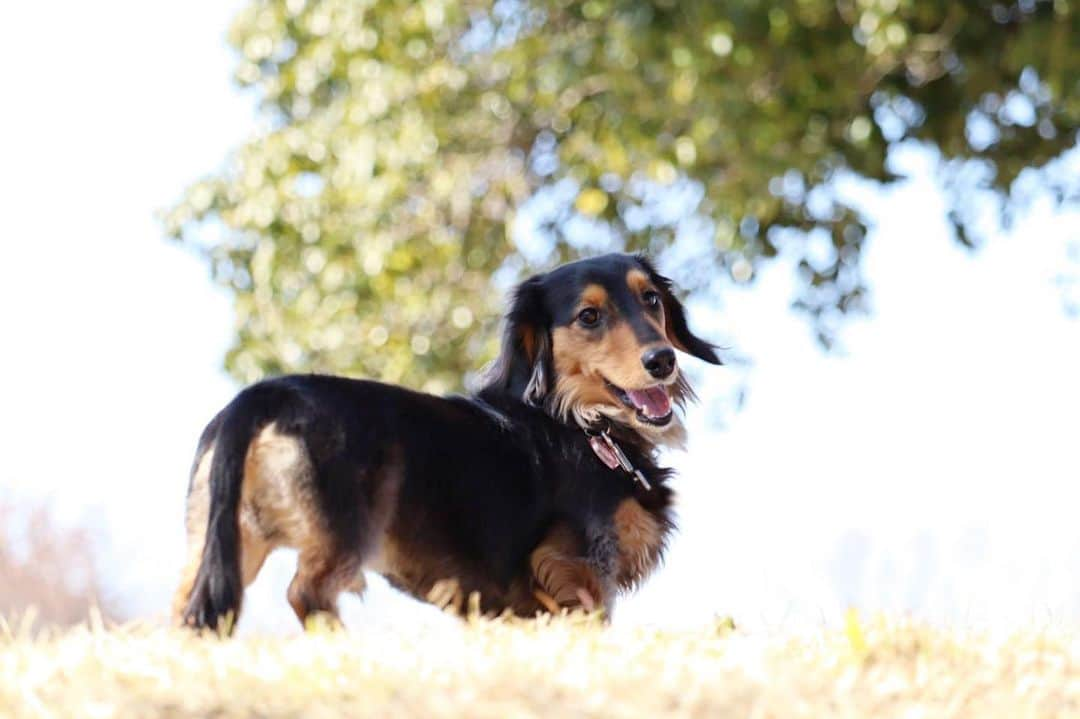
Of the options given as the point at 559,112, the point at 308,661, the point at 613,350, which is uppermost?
the point at 559,112

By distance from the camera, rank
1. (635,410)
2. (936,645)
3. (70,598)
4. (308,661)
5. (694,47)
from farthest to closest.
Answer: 1. (70,598)
2. (694,47)
3. (635,410)
4. (936,645)
5. (308,661)

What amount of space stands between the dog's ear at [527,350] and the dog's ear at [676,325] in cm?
A: 52

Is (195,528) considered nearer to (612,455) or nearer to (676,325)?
(612,455)

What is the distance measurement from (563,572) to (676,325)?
129cm

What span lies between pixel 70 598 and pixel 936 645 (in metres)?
8.96

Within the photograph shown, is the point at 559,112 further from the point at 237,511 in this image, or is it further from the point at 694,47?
the point at 237,511

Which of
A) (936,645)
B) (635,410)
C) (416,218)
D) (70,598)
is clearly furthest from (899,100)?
(936,645)

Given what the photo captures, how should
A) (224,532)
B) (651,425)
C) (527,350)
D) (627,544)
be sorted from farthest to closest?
(527,350) < (651,425) < (627,544) < (224,532)

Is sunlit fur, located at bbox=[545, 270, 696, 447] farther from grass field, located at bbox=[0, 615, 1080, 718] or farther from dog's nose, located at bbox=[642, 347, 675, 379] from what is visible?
grass field, located at bbox=[0, 615, 1080, 718]

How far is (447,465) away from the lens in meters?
5.31

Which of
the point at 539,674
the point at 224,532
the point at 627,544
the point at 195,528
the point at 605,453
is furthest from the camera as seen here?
the point at 605,453

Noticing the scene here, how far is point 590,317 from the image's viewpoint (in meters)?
5.68

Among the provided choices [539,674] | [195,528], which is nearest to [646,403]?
[195,528]

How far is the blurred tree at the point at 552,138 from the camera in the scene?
449 inches
